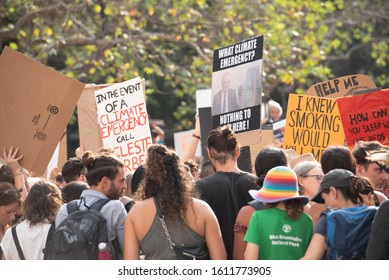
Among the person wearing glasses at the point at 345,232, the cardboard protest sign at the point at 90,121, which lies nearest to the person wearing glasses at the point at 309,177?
the person wearing glasses at the point at 345,232

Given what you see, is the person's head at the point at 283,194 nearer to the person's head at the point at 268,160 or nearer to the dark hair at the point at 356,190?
the dark hair at the point at 356,190

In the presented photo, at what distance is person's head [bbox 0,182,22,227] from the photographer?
8.07 meters

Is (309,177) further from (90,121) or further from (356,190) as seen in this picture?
(90,121)

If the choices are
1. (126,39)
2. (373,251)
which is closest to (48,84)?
(373,251)

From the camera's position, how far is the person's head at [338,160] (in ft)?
24.3

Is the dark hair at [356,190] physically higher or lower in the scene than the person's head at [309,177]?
lower

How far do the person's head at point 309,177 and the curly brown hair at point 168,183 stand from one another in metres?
1.03

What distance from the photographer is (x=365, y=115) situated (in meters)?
9.77

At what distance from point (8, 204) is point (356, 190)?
2.71 metres

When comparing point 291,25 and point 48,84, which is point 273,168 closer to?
point 48,84

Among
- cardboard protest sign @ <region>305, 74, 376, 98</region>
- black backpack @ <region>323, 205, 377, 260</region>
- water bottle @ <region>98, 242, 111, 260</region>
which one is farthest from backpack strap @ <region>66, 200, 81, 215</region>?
cardboard protest sign @ <region>305, 74, 376, 98</region>

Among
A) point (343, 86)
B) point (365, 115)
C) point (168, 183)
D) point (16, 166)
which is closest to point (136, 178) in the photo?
point (168, 183)
